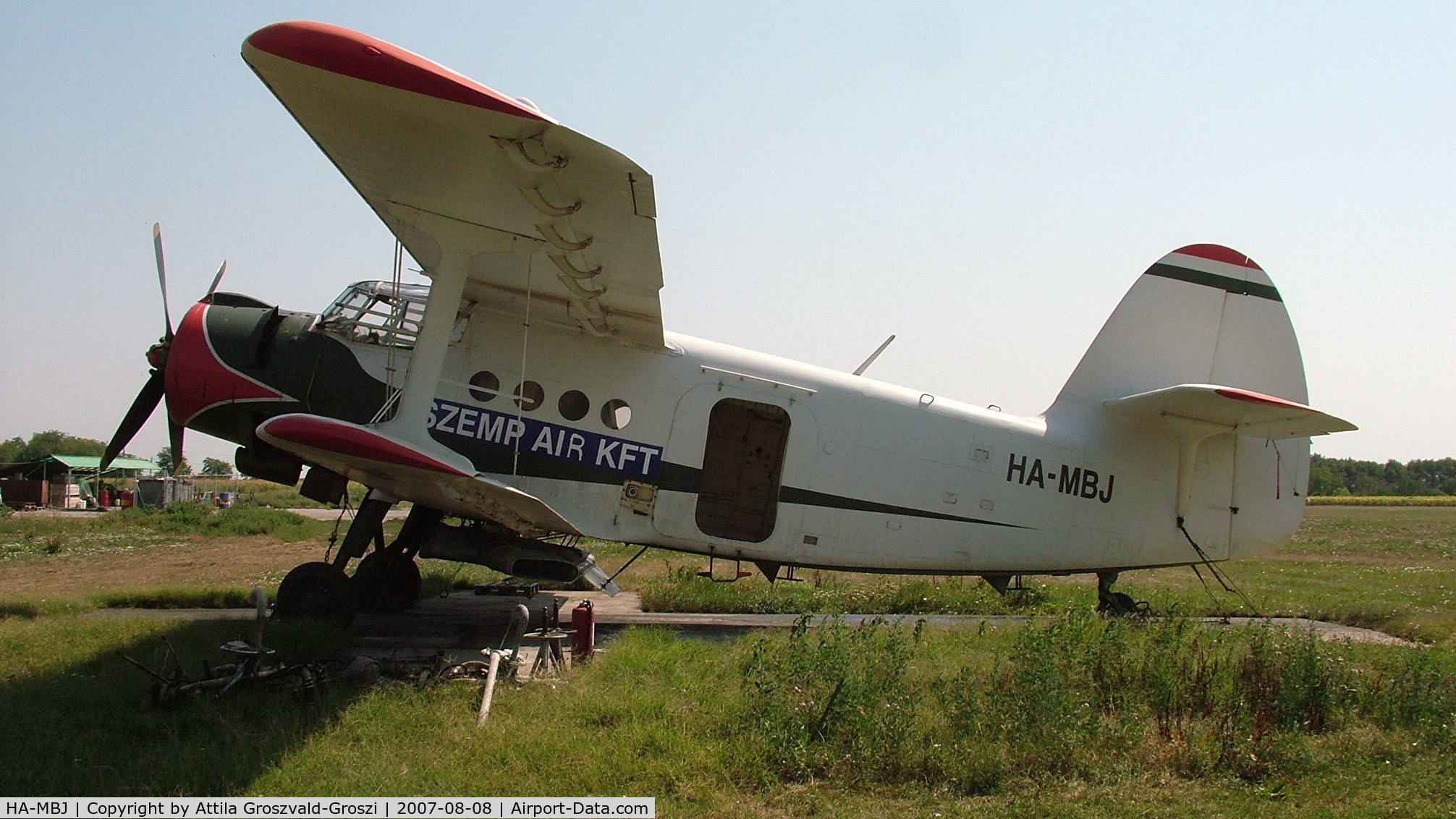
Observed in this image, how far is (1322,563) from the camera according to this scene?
18766 millimetres

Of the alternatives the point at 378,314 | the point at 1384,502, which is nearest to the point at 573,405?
the point at 378,314

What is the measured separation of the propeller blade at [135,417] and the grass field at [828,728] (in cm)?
179

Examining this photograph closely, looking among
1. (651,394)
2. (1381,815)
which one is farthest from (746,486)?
(1381,815)

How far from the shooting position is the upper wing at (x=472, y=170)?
16.3ft

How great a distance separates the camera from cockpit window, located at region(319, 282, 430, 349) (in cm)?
866

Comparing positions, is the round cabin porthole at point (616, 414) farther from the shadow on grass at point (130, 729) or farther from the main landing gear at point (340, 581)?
the shadow on grass at point (130, 729)

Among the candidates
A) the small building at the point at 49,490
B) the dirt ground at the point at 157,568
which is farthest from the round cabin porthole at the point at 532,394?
the small building at the point at 49,490

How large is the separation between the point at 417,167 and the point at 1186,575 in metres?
16.2

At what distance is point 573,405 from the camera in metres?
8.73

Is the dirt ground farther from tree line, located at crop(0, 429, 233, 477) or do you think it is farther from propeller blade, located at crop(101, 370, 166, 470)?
tree line, located at crop(0, 429, 233, 477)

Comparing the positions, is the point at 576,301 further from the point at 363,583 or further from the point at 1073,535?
the point at 1073,535

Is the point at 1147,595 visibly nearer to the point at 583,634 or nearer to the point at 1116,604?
the point at 1116,604

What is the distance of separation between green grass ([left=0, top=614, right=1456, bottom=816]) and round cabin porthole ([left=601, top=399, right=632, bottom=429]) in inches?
93.8

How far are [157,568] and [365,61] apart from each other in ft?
41.2
